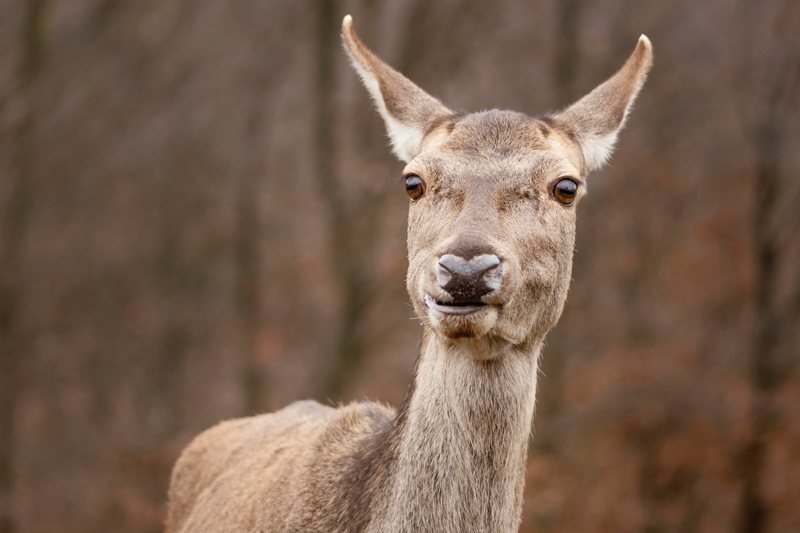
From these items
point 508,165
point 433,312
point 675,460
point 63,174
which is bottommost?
point 675,460

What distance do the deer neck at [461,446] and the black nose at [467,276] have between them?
405mm

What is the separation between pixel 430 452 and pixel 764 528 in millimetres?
6851

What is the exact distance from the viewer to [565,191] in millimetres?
3721

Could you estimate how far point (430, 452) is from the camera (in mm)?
3322

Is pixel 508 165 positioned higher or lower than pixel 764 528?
higher

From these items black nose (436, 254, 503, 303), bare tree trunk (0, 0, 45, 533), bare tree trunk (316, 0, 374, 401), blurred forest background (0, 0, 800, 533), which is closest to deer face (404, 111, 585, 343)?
black nose (436, 254, 503, 303)

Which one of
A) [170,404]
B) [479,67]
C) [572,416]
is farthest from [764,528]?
[170,404]

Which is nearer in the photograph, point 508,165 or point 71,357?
point 508,165

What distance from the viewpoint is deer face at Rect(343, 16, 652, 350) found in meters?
3.05

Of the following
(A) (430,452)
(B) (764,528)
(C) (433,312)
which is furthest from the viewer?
(B) (764,528)

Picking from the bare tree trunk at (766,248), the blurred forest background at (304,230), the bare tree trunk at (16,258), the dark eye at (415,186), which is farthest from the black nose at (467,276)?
the bare tree trunk at (16,258)

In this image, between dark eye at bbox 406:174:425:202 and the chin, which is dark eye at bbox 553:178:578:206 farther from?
the chin

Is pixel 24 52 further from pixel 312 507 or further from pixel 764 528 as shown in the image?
pixel 764 528

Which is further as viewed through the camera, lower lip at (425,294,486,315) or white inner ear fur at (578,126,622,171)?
white inner ear fur at (578,126,622,171)
